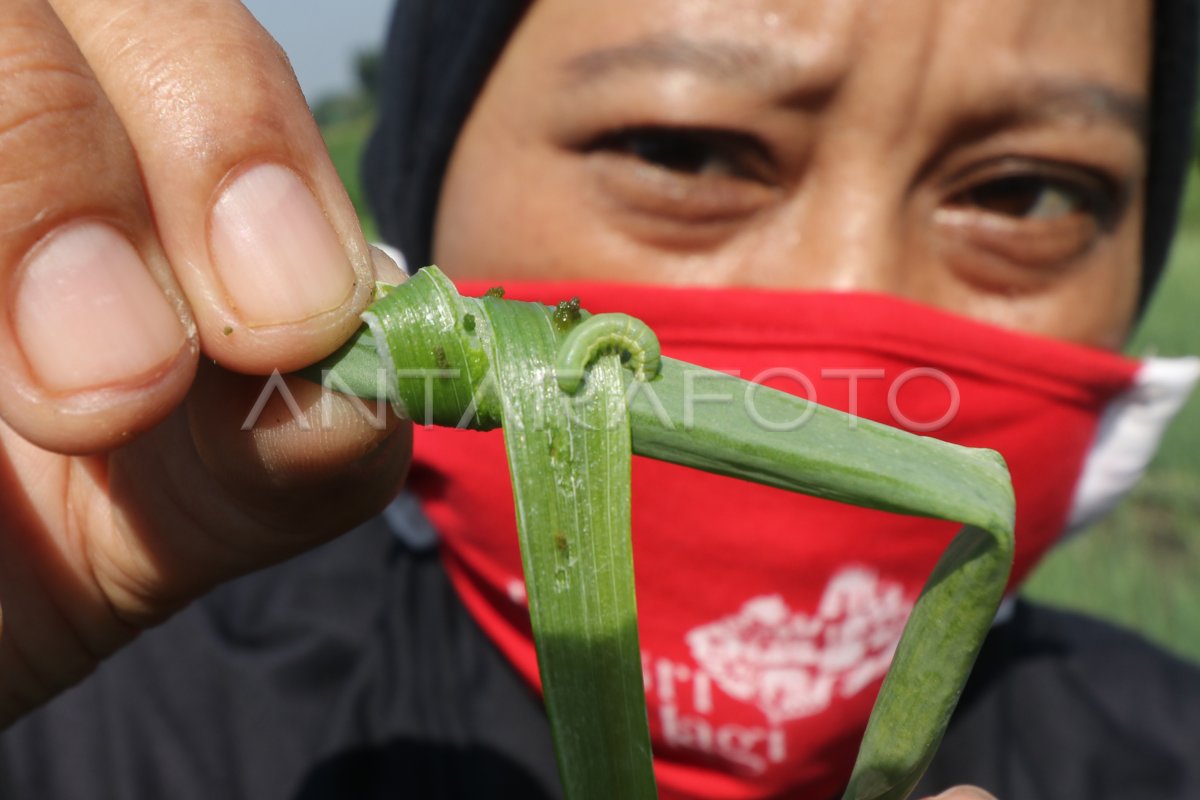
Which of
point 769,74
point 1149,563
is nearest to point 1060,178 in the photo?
point 769,74

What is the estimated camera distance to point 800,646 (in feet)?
4.56

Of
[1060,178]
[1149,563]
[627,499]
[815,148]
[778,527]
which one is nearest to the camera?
[627,499]

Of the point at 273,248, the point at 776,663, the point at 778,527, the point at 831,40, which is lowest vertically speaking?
the point at 776,663

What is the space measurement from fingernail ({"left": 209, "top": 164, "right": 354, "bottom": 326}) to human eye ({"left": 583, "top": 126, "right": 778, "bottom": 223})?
0.83 meters

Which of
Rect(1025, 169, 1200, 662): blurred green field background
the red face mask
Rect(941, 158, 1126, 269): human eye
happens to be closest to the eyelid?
Rect(941, 158, 1126, 269): human eye

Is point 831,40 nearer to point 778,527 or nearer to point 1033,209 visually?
point 1033,209

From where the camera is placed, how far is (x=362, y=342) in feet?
2.35

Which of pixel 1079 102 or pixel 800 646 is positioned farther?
pixel 1079 102

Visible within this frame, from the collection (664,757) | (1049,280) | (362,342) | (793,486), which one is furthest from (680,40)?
(664,757)

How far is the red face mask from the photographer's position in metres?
1.35

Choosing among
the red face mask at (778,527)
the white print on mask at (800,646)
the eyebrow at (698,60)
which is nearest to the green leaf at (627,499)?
the red face mask at (778,527)

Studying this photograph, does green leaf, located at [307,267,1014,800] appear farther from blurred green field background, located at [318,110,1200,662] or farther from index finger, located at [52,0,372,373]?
blurred green field background, located at [318,110,1200,662]

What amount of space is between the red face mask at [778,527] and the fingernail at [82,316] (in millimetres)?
577

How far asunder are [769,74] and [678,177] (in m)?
0.22
